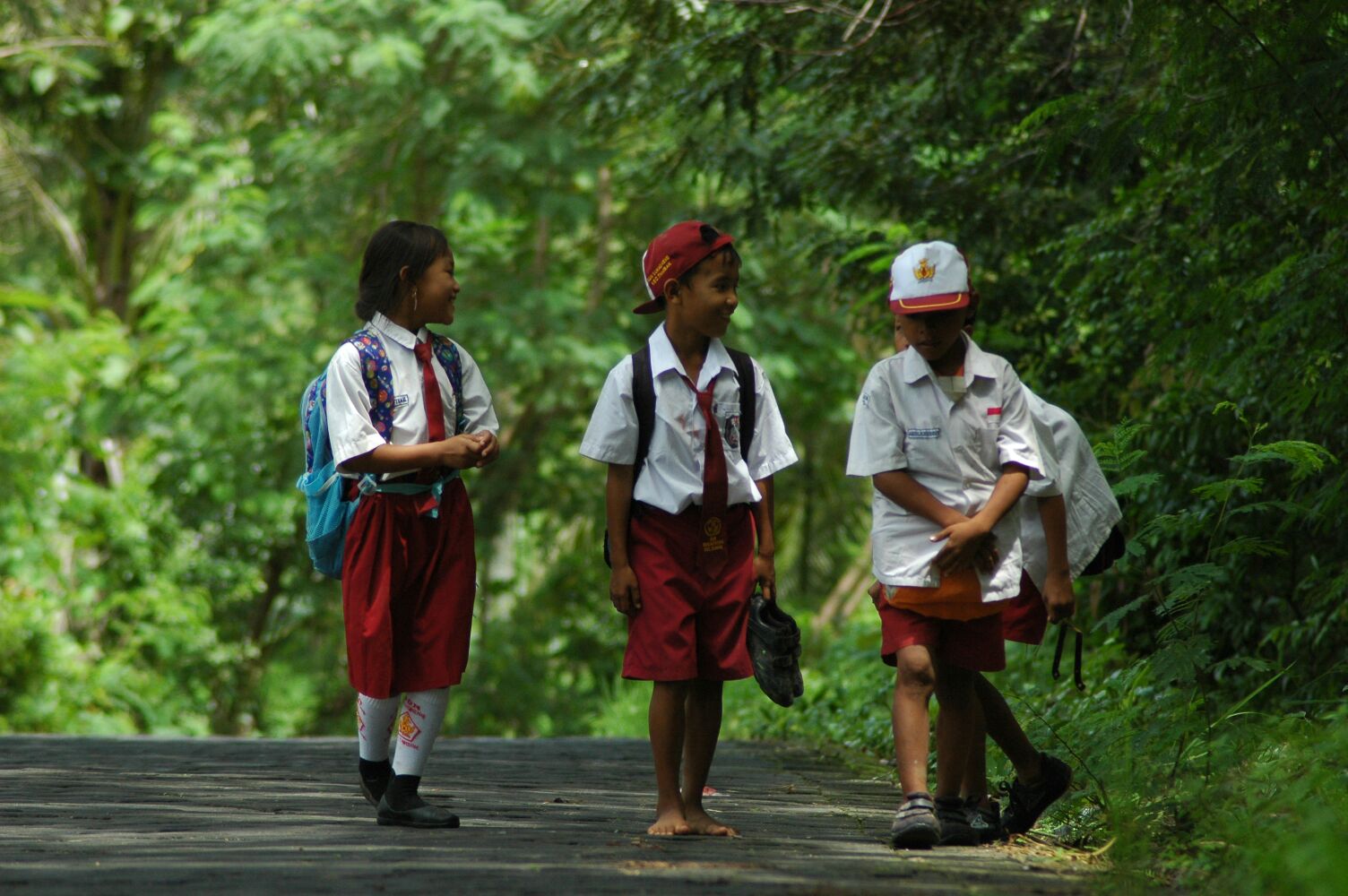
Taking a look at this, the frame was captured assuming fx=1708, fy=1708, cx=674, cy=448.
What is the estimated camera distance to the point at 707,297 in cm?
538

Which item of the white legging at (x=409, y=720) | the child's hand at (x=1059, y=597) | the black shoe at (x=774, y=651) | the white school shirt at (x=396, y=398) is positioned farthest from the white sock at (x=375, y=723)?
the child's hand at (x=1059, y=597)

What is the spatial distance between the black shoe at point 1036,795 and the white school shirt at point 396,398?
2072 millimetres

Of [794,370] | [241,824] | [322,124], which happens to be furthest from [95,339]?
[241,824]

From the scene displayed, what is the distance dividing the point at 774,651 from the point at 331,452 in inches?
64.4

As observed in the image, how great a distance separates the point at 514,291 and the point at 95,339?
17.1 feet

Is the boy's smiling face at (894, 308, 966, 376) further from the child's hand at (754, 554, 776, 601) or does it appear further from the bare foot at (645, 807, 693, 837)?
the bare foot at (645, 807, 693, 837)

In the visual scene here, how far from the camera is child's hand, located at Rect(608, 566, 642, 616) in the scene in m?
5.27

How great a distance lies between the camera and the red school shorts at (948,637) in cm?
516

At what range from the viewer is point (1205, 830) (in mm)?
4738

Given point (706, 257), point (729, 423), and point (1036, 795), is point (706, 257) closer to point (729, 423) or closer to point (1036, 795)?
point (729, 423)

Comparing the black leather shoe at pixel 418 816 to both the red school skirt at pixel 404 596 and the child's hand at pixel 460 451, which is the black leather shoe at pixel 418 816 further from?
the child's hand at pixel 460 451

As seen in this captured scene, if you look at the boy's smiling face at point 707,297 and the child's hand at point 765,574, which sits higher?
the boy's smiling face at point 707,297

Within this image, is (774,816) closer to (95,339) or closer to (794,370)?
(794,370)

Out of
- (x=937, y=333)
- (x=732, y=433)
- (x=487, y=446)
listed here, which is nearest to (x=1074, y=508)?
(x=937, y=333)
